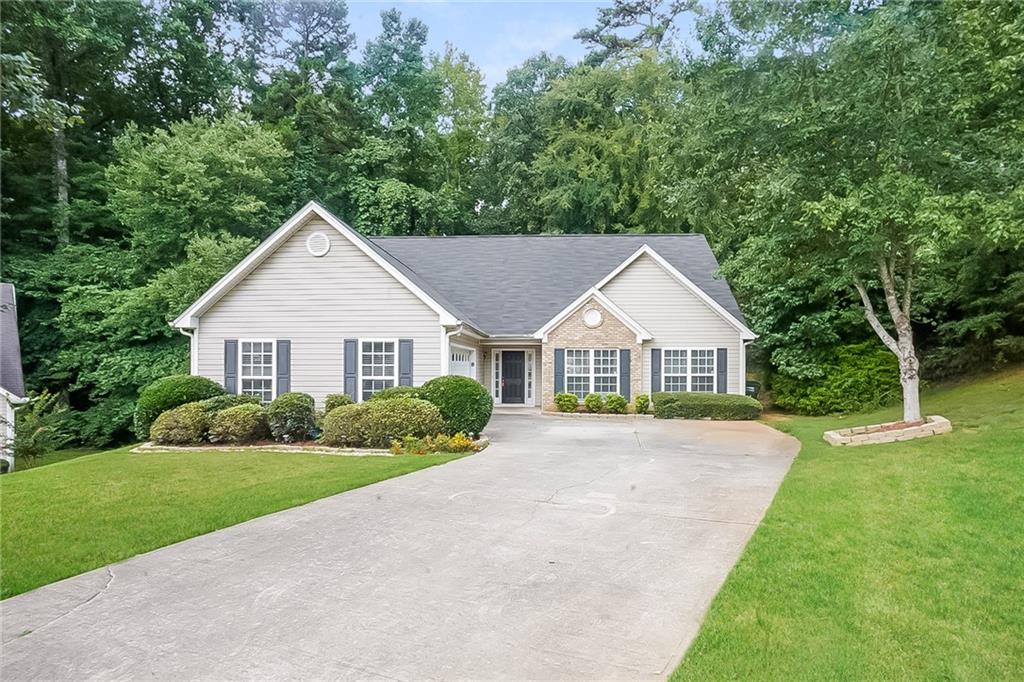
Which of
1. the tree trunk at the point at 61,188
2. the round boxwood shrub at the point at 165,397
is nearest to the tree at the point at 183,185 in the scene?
the tree trunk at the point at 61,188

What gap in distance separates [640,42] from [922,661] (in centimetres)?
4195

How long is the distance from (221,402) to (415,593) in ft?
36.6

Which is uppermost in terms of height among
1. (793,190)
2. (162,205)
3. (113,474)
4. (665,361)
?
(162,205)

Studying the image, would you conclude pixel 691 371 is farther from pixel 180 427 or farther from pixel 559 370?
pixel 180 427

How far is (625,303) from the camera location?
20.9 meters

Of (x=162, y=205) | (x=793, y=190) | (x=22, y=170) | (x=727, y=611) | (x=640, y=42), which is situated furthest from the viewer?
(x=640, y=42)

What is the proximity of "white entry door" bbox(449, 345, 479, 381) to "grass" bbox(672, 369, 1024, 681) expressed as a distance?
Result: 10321mm

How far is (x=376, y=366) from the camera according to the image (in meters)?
16.7

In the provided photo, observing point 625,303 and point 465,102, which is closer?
point 625,303

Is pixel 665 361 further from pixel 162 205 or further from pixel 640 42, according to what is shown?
pixel 640 42

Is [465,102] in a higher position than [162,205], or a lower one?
higher

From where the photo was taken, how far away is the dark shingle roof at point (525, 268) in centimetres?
2195

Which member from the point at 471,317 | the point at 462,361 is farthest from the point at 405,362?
the point at 471,317

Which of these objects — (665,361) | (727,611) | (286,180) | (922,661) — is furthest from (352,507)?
(286,180)
